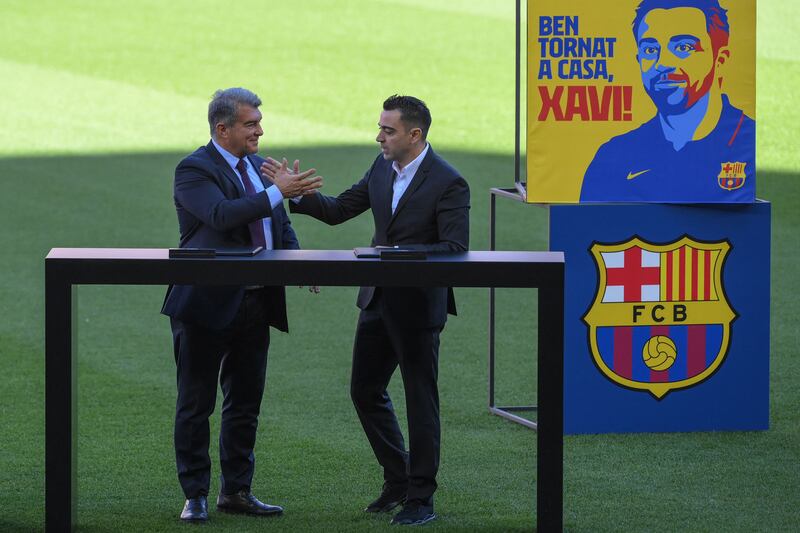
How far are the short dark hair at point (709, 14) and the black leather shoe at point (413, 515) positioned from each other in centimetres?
296

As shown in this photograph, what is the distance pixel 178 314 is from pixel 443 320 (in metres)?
1.17

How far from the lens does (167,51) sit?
2670 centimetres

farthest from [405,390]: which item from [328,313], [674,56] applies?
[328,313]

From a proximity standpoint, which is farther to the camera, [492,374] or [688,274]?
[492,374]

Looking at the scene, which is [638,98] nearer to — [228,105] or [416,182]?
[416,182]

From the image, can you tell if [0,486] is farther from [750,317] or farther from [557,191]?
[750,317]

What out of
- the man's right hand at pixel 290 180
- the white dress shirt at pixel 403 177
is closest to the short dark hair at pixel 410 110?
the white dress shirt at pixel 403 177

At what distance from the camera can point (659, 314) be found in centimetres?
812

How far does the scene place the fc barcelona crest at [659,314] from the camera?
810 centimetres

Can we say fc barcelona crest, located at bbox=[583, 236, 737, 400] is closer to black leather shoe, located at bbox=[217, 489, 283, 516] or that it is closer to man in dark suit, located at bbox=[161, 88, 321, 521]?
man in dark suit, located at bbox=[161, 88, 321, 521]

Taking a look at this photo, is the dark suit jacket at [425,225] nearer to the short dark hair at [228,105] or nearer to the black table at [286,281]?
the black table at [286,281]

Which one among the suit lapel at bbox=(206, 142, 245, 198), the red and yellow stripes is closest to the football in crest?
the red and yellow stripes

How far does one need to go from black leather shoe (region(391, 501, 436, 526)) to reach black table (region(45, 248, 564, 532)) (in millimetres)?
700

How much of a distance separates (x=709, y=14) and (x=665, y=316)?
1.66m
